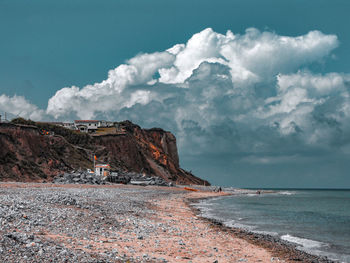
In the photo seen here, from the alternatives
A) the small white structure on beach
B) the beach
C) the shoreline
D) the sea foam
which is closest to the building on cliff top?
the small white structure on beach

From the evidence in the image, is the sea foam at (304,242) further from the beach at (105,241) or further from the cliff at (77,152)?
the cliff at (77,152)

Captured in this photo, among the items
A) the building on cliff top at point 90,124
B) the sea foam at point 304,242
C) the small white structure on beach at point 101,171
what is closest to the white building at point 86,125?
the building on cliff top at point 90,124

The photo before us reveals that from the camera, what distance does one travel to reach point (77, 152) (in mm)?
Answer: 89375

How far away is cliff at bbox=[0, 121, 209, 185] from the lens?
233 feet

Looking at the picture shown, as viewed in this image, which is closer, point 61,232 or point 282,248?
point 61,232

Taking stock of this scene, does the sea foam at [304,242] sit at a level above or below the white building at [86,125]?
below

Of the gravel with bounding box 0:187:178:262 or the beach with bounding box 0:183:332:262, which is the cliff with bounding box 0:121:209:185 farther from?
the beach with bounding box 0:183:332:262

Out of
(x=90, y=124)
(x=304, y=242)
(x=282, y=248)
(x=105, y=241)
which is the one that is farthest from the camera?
(x=90, y=124)

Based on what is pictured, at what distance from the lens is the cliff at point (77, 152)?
2790 inches

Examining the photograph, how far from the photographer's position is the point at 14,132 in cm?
7731

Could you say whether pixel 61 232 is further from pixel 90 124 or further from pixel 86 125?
pixel 90 124

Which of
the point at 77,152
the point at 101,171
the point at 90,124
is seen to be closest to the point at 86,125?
the point at 90,124

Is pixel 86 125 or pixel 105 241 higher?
pixel 86 125

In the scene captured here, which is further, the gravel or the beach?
the beach
